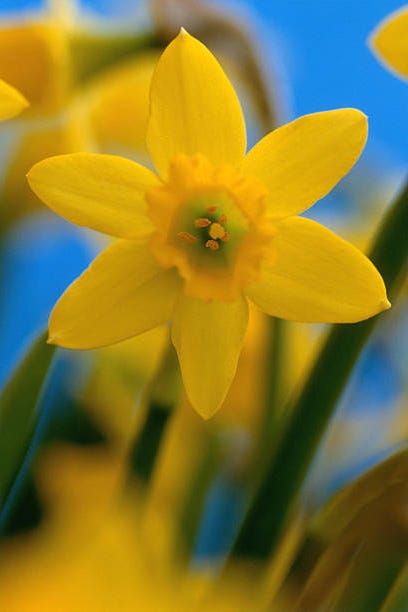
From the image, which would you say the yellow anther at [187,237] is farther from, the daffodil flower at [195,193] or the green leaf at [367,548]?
the green leaf at [367,548]

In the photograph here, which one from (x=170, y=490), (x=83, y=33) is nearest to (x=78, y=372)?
(x=170, y=490)

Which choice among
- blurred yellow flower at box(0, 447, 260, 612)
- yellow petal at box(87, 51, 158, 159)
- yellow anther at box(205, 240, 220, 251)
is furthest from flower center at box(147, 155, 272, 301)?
yellow petal at box(87, 51, 158, 159)

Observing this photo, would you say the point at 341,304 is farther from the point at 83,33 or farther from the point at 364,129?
the point at 83,33

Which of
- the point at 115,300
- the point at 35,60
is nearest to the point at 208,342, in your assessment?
the point at 115,300

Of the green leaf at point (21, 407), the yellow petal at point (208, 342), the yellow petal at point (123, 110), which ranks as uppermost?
the yellow petal at point (123, 110)

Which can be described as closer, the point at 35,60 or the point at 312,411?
the point at 312,411

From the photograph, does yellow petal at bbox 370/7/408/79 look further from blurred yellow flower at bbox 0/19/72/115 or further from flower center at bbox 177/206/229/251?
blurred yellow flower at bbox 0/19/72/115

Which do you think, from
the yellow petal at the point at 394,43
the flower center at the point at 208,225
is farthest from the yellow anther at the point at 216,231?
the yellow petal at the point at 394,43

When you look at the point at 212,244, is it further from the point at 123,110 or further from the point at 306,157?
the point at 123,110
